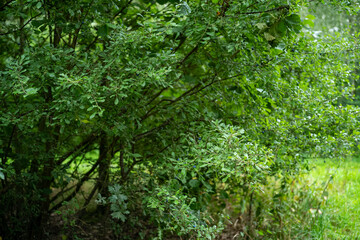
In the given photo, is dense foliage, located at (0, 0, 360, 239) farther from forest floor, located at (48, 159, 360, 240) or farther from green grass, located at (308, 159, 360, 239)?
green grass, located at (308, 159, 360, 239)

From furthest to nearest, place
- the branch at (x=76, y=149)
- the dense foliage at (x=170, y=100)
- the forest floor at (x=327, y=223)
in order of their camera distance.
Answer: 1. the forest floor at (x=327, y=223)
2. the branch at (x=76, y=149)
3. the dense foliage at (x=170, y=100)

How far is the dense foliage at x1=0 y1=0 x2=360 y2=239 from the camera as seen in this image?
198 cm

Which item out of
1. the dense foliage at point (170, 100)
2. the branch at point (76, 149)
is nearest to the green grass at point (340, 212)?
the dense foliage at point (170, 100)

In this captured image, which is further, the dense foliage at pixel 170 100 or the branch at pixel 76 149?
the branch at pixel 76 149

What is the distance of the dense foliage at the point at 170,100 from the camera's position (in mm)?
1979

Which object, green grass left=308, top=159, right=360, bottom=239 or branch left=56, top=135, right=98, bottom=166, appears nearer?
branch left=56, top=135, right=98, bottom=166

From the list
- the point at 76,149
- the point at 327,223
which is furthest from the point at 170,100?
the point at 327,223

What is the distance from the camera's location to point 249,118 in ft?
8.67

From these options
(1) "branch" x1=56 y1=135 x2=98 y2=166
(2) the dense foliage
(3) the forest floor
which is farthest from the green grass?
(1) "branch" x1=56 y1=135 x2=98 y2=166

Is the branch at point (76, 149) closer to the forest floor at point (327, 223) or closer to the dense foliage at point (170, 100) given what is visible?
the dense foliage at point (170, 100)

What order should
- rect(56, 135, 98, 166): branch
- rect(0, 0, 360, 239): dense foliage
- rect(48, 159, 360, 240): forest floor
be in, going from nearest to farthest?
rect(0, 0, 360, 239): dense foliage
rect(56, 135, 98, 166): branch
rect(48, 159, 360, 240): forest floor

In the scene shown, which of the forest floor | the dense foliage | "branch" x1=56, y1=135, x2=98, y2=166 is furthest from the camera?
the forest floor

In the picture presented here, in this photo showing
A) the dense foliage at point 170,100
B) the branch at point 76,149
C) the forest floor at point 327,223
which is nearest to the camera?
the dense foliage at point 170,100

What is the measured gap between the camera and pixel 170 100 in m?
2.77
